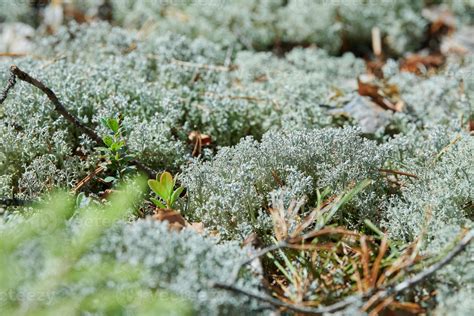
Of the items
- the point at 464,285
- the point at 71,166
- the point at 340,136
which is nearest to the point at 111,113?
the point at 71,166

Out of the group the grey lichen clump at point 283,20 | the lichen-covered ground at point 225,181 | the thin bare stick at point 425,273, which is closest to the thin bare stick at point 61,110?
the lichen-covered ground at point 225,181

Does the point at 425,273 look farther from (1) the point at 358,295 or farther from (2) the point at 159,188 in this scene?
(2) the point at 159,188

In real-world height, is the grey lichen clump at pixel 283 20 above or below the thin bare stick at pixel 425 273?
above

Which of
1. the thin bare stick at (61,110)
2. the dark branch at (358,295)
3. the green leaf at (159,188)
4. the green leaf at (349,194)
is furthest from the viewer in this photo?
the thin bare stick at (61,110)

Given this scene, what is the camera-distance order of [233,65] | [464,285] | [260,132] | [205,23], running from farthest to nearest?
[205,23]
[233,65]
[260,132]
[464,285]

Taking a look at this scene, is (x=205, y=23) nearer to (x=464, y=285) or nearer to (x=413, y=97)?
(x=413, y=97)

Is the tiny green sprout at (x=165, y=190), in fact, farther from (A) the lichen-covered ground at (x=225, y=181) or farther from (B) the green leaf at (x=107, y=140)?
(B) the green leaf at (x=107, y=140)

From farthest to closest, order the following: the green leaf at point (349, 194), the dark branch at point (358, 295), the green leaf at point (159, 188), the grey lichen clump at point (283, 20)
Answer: the grey lichen clump at point (283, 20) < the green leaf at point (159, 188) < the green leaf at point (349, 194) < the dark branch at point (358, 295)
